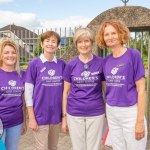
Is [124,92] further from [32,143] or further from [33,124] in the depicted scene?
[32,143]

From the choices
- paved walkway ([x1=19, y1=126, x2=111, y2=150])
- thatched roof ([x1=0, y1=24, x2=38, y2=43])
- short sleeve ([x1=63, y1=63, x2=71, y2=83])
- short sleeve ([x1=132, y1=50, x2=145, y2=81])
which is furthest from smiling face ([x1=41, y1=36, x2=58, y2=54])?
thatched roof ([x1=0, y1=24, x2=38, y2=43])

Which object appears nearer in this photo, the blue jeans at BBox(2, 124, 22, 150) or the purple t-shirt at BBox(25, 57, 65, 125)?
the blue jeans at BBox(2, 124, 22, 150)

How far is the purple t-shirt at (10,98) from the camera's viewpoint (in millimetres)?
3553

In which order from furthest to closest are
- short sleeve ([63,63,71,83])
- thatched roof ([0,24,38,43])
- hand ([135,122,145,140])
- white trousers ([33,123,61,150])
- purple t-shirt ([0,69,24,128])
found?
1. thatched roof ([0,24,38,43])
2. white trousers ([33,123,61,150])
3. short sleeve ([63,63,71,83])
4. purple t-shirt ([0,69,24,128])
5. hand ([135,122,145,140])

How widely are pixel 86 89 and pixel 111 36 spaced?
0.66 metres

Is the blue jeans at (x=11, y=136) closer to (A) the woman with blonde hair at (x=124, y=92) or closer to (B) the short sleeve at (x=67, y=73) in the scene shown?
(B) the short sleeve at (x=67, y=73)

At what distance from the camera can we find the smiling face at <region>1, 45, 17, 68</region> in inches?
143

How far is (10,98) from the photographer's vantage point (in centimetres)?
358

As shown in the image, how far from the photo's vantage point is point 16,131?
3.64 m

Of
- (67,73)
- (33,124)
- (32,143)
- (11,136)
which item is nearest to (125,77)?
(67,73)

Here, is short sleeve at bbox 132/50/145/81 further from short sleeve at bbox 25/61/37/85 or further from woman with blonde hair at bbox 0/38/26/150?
woman with blonde hair at bbox 0/38/26/150

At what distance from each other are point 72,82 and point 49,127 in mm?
658

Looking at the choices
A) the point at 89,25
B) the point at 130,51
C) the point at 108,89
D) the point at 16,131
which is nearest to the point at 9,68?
the point at 16,131

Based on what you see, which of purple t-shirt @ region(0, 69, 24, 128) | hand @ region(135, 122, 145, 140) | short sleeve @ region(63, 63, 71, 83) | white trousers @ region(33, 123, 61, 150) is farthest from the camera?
white trousers @ region(33, 123, 61, 150)
